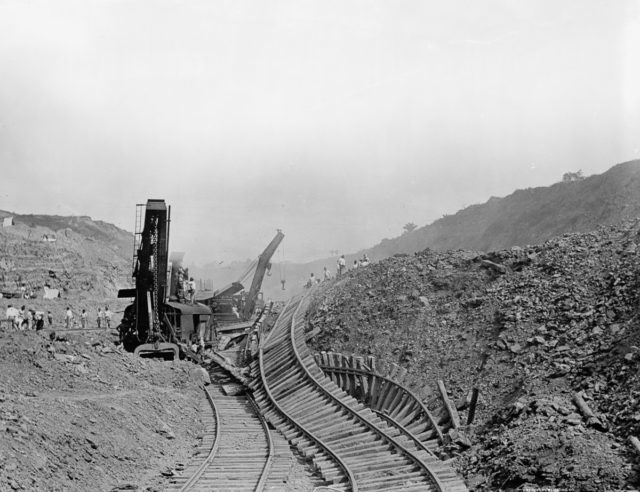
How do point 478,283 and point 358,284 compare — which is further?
point 358,284

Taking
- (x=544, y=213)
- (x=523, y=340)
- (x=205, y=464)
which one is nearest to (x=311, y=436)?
(x=205, y=464)

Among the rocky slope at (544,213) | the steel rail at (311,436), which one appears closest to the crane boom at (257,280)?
the steel rail at (311,436)

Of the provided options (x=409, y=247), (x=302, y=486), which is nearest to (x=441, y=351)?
(x=302, y=486)

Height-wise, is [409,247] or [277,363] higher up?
[409,247]

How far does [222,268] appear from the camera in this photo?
139125 millimetres

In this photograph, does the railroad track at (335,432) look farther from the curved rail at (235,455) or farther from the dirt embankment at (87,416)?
the dirt embankment at (87,416)

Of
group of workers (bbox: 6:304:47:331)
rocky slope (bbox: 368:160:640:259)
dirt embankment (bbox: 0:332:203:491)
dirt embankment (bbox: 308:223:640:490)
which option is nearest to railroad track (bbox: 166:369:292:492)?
dirt embankment (bbox: 0:332:203:491)

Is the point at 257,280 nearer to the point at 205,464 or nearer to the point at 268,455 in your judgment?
the point at 268,455

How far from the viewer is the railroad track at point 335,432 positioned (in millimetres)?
12219

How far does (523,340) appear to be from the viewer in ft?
55.7

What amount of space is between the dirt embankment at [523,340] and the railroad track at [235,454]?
12.3 ft

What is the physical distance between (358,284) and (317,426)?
32.0 feet

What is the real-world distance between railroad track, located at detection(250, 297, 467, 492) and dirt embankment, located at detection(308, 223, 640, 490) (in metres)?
0.89

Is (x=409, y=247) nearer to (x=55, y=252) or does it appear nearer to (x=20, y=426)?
(x=55, y=252)
